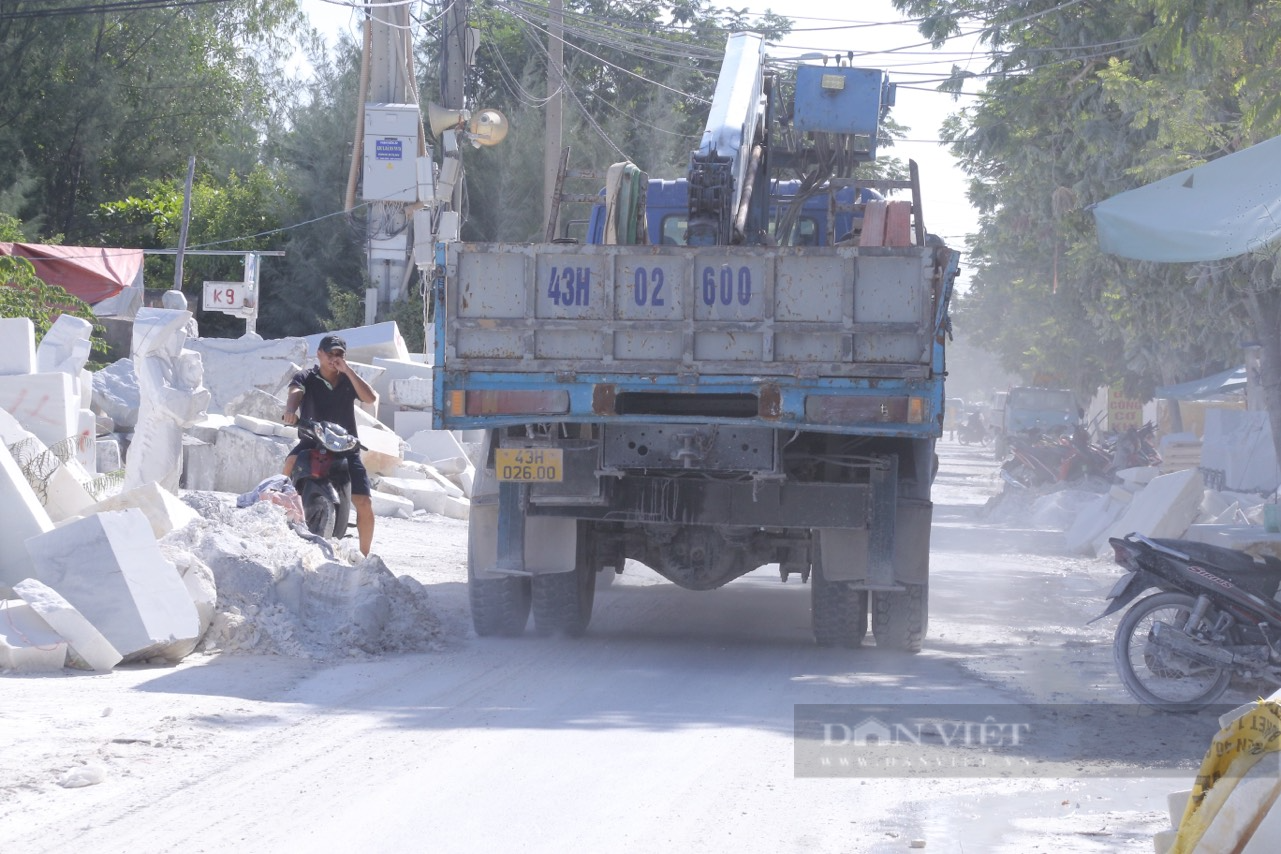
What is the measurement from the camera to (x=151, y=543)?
7.44m

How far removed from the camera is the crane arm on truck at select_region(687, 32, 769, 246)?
8664 millimetres

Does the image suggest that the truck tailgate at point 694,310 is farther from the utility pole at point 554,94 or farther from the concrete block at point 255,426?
the utility pole at point 554,94

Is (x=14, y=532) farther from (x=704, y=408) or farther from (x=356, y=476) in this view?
(x=704, y=408)

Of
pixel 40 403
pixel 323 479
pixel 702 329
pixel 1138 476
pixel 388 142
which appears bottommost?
pixel 1138 476

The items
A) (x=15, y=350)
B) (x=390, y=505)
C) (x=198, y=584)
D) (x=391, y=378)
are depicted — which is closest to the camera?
(x=198, y=584)

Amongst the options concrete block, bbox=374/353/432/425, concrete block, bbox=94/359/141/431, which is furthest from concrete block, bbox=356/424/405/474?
concrete block, bbox=374/353/432/425

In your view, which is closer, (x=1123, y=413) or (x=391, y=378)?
(x=391, y=378)

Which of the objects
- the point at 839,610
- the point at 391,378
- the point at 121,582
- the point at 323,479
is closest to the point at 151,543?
the point at 121,582

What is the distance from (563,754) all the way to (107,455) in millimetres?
9290

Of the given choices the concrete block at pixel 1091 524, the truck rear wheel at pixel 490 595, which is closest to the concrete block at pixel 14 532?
the truck rear wheel at pixel 490 595

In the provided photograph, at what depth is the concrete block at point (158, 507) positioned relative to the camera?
30.3 ft

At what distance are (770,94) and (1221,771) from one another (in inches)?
339

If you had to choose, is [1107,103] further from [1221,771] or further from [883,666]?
[1221,771]

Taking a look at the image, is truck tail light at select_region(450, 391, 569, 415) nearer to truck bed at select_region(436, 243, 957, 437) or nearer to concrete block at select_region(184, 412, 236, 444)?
truck bed at select_region(436, 243, 957, 437)
